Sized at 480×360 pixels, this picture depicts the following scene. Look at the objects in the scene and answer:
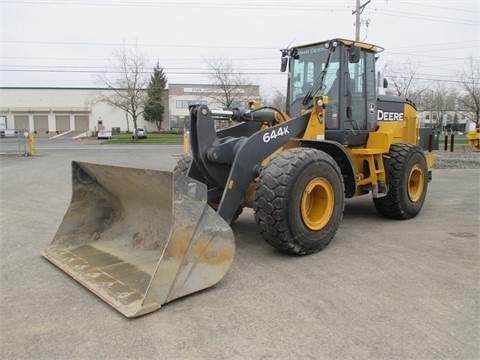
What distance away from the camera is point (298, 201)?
4.65 metres

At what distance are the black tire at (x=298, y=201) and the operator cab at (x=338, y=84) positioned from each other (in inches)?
54.7

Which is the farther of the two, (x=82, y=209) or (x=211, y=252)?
(x=82, y=209)

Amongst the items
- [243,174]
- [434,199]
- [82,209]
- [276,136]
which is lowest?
[434,199]

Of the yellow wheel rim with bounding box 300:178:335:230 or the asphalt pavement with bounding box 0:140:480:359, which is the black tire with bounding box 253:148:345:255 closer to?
the yellow wheel rim with bounding box 300:178:335:230

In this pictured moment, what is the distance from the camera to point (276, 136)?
17.0ft

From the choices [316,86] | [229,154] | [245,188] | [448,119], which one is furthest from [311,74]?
[448,119]

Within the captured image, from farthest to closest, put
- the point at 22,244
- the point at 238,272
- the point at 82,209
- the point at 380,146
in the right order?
the point at 380,146 → the point at 22,244 → the point at 82,209 → the point at 238,272

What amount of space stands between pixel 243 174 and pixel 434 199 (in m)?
5.73

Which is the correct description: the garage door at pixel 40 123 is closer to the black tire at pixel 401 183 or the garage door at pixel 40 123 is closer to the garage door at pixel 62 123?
the garage door at pixel 62 123

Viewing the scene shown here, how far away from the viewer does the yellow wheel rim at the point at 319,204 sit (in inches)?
196

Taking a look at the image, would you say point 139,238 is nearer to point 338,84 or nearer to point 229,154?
point 229,154

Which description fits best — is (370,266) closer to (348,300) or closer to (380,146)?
(348,300)

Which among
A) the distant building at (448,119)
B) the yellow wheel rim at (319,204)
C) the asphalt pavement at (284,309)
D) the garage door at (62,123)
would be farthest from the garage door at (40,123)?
the yellow wheel rim at (319,204)

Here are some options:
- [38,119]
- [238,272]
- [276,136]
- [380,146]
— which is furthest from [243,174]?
[38,119]
